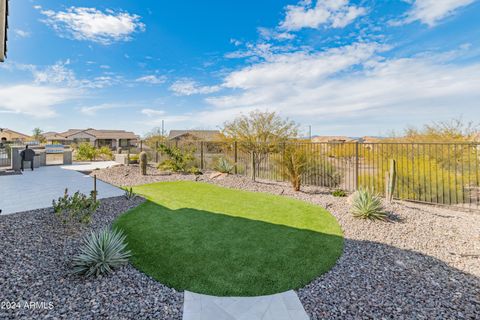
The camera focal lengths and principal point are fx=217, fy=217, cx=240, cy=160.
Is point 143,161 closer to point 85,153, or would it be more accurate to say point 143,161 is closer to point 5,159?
point 5,159

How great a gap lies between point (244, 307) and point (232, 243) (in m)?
1.65

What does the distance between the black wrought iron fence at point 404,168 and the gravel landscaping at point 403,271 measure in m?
1.24

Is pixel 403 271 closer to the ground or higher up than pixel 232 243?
closer to the ground

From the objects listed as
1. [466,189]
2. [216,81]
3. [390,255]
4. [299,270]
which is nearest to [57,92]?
[216,81]

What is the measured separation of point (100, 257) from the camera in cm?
306

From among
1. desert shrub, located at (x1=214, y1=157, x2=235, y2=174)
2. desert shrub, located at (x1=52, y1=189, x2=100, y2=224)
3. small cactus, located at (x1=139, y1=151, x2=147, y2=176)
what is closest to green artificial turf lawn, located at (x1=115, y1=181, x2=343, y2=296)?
desert shrub, located at (x1=52, y1=189, x2=100, y2=224)

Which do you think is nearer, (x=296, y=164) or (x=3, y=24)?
(x=3, y=24)

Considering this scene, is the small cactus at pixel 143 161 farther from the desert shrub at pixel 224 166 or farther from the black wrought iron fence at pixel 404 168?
the black wrought iron fence at pixel 404 168

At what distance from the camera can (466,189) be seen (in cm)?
684

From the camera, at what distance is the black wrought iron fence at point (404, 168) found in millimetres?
6633

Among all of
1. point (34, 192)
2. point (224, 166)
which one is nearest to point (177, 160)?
point (224, 166)

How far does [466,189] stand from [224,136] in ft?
49.4

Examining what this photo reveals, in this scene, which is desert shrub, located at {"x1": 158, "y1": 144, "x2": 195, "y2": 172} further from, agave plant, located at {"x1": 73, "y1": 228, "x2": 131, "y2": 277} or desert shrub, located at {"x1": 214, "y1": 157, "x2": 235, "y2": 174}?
agave plant, located at {"x1": 73, "y1": 228, "x2": 131, "y2": 277}

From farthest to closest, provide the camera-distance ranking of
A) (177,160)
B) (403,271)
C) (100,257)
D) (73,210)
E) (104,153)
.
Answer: (104,153) → (177,160) → (73,210) → (403,271) → (100,257)
